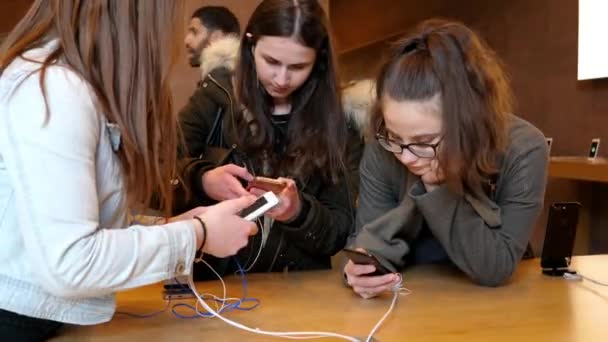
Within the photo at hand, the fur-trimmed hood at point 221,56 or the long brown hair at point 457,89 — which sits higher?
the fur-trimmed hood at point 221,56

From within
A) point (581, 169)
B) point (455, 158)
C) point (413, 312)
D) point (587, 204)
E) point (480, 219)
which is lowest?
point (587, 204)

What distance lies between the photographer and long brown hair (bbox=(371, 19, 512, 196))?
3.70 feet

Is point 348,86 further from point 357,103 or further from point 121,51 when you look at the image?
point 121,51

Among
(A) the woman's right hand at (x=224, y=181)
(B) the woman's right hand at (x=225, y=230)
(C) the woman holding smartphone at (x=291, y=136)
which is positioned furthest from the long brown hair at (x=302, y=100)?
(B) the woman's right hand at (x=225, y=230)

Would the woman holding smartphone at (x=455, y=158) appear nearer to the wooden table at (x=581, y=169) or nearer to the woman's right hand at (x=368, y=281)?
the woman's right hand at (x=368, y=281)

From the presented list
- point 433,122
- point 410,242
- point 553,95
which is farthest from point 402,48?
point 553,95

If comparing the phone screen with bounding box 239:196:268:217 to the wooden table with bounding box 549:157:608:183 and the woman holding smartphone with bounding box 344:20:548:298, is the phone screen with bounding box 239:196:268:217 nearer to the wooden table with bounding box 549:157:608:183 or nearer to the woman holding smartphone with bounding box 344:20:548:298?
the woman holding smartphone with bounding box 344:20:548:298

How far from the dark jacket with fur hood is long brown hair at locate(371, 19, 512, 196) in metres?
0.29

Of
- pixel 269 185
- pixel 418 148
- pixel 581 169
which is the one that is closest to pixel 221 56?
pixel 269 185

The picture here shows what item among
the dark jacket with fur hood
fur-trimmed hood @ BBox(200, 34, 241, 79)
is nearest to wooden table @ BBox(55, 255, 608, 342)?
the dark jacket with fur hood

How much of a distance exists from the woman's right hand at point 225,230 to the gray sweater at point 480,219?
40 centimetres

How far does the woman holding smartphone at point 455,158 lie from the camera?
1.13 m

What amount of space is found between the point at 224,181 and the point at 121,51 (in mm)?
553

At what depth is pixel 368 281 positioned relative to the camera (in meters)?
1.12
